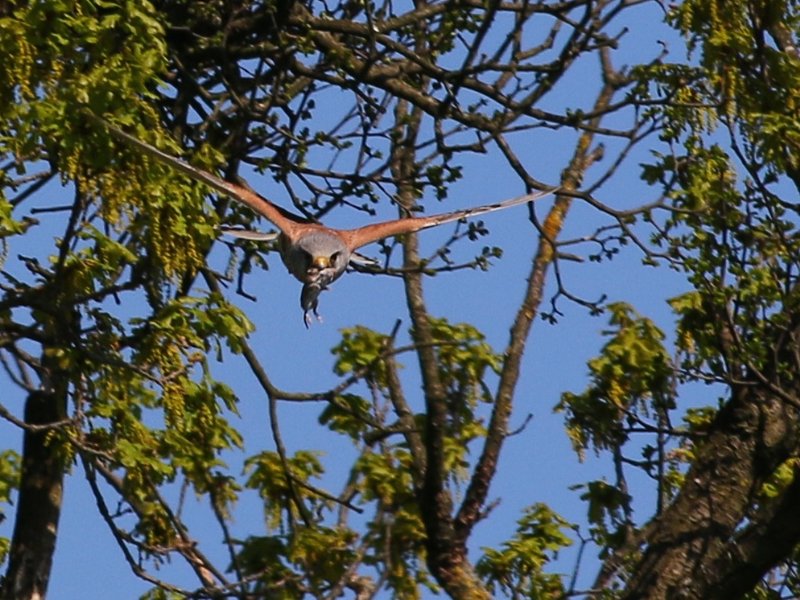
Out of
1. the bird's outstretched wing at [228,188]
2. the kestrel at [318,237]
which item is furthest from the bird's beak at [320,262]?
the bird's outstretched wing at [228,188]

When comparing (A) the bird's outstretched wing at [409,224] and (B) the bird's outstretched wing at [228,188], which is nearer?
(B) the bird's outstretched wing at [228,188]

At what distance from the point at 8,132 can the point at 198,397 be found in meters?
1.60

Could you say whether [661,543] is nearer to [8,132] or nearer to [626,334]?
[626,334]

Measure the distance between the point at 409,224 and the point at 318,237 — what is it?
673mm

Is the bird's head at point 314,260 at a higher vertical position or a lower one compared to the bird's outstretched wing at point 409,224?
lower

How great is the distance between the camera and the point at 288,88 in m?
9.92

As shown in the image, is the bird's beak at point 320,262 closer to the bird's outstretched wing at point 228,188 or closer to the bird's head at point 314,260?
the bird's head at point 314,260

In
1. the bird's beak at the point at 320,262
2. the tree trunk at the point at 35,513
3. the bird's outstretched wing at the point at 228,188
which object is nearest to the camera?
the bird's outstretched wing at the point at 228,188

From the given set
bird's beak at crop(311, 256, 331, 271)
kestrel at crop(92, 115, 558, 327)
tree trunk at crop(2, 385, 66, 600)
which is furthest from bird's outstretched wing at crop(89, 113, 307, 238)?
tree trunk at crop(2, 385, 66, 600)

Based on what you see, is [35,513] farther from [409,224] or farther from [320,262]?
[409,224]

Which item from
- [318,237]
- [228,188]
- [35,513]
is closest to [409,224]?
[318,237]

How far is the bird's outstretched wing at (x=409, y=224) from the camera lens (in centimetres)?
969

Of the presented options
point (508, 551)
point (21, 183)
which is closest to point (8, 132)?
point (21, 183)

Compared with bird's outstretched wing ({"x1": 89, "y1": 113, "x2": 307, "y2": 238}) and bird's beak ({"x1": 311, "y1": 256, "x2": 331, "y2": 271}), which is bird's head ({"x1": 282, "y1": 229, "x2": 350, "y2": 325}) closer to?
bird's beak ({"x1": 311, "y1": 256, "x2": 331, "y2": 271})
